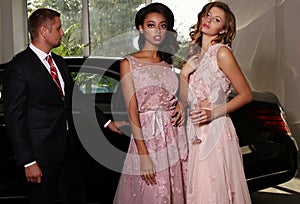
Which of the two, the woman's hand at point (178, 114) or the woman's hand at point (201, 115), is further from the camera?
the woman's hand at point (178, 114)

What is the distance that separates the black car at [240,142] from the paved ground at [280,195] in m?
0.79

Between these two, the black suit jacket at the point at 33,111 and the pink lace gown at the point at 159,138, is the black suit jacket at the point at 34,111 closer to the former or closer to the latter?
the black suit jacket at the point at 33,111

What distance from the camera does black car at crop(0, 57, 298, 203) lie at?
420 centimetres

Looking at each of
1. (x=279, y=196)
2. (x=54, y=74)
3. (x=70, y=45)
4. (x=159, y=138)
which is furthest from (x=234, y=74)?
(x=70, y=45)

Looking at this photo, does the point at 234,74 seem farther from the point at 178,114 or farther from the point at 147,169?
the point at 147,169

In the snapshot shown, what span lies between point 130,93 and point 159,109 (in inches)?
7.9

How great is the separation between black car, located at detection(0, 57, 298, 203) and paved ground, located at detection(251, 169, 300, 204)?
79 centimetres

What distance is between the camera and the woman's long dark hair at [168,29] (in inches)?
119

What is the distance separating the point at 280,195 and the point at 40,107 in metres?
2.98

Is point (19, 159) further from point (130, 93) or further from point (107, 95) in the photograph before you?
point (107, 95)

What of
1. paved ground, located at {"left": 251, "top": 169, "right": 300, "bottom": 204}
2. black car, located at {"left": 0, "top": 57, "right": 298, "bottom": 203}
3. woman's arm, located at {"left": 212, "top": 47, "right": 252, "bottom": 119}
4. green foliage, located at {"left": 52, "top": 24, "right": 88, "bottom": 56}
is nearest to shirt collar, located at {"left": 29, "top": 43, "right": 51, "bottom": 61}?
woman's arm, located at {"left": 212, "top": 47, "right": 252, "bottom": 119}

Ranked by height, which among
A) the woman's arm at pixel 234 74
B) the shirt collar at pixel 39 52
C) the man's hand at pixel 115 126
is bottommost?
the man's hand at pixel 115 126

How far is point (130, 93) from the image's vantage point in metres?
2.99

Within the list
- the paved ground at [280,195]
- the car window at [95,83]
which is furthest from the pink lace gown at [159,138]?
the paved ground at [280,195]
